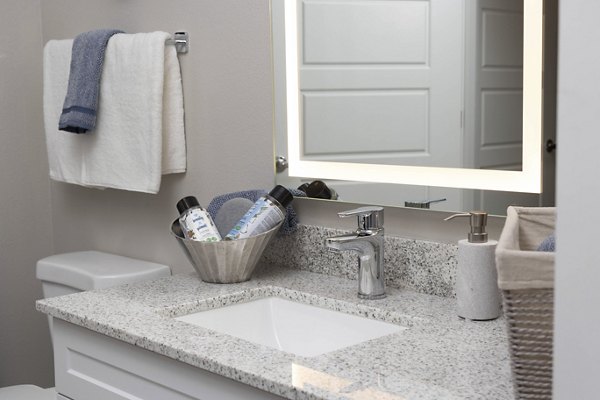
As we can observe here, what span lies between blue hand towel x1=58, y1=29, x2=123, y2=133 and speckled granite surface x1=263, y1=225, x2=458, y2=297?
583 millimetres

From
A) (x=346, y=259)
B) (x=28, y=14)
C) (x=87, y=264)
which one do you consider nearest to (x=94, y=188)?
(x=87, y=264)

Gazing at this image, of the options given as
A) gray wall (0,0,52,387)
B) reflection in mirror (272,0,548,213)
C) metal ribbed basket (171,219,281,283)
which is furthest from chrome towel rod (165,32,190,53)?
gray wall (0,0,52,387)

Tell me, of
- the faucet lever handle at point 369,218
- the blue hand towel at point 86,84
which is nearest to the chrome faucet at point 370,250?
the faucet lever handle at point 369,218

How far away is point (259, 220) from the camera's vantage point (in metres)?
1.61

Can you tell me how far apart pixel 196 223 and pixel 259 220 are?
13cm

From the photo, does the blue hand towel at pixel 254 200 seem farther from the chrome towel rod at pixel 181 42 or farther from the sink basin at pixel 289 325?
the chrome towel rod at pixel 181 42

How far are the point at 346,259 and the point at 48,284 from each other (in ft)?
3.06

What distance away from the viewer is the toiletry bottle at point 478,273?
129cm

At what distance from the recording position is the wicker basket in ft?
2.79

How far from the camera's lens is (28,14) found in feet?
7.77

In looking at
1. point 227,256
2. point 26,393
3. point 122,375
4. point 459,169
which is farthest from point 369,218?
point 26,393

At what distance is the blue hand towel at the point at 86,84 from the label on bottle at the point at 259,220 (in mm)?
589

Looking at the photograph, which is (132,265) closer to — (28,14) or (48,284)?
(48,284)

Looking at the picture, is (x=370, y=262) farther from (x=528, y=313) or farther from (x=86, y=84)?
(x=86, y=84)
